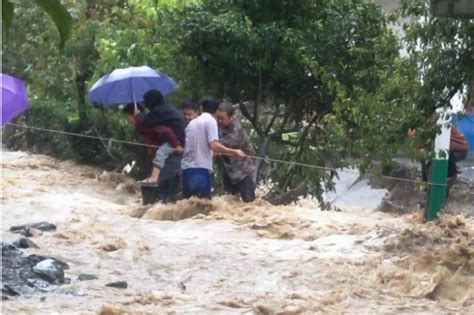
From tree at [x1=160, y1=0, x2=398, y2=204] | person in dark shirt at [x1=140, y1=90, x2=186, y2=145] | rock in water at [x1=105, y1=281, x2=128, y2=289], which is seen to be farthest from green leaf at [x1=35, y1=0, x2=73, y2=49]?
tree at [x1=160, y1=0, x2=398, y2=204]

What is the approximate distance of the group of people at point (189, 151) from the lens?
10.8 metres

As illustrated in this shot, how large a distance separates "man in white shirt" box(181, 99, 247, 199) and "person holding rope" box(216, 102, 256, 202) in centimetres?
30

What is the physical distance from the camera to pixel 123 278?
7.49m

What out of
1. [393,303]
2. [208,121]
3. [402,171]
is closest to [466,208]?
[402,171]

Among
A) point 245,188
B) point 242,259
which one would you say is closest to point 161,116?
point 245,188

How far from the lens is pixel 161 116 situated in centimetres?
1121

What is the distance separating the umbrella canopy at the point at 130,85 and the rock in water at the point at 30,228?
120 inches

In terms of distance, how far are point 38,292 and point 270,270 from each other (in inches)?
70.3

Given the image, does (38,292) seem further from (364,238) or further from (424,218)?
(424,218)

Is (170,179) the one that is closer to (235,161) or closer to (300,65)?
(235,161)

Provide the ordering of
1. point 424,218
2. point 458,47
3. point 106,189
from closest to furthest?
point 458,47, point 424,218, point 106,189

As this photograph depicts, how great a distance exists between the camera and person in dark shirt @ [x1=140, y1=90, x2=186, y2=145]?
441 inches

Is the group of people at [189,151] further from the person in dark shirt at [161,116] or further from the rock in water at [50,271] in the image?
the rock in water at [50,271]

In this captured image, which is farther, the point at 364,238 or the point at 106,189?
the point at 106,189
